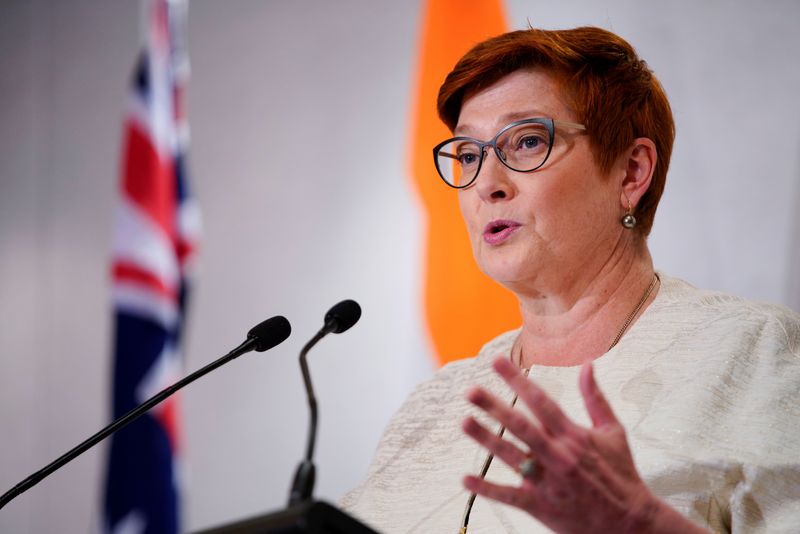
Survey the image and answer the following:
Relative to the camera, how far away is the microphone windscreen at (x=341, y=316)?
1409 millimetres

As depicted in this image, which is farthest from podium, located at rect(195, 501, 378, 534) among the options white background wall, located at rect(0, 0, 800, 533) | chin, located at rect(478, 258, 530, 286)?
white background wall, located at rect(0, 0, 800, 533)

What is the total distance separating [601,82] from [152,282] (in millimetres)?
2246

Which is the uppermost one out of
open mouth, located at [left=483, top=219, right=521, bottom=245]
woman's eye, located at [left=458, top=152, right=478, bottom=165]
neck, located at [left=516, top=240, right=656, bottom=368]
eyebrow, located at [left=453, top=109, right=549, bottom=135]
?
eyebrow, located at [left=453, top=109, right=549, bottom=135]

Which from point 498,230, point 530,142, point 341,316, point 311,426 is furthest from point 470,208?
point 311,426

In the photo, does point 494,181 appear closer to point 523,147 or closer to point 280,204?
point 523,147

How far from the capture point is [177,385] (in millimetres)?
1383

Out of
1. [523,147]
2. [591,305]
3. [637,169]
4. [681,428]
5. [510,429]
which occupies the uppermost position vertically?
[523,147]

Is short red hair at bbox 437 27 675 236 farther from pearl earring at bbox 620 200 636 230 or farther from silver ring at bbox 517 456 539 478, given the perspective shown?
silver ring at bbox 517 456 539 478

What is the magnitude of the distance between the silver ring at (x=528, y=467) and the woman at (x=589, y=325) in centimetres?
39

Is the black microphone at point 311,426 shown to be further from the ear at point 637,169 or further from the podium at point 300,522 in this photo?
the ear at point 637,169

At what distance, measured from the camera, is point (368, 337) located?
329 cm

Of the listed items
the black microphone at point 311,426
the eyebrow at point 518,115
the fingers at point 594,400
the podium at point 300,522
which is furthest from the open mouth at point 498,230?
the podium at point 300,522

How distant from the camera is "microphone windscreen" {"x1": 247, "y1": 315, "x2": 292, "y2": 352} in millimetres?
1439

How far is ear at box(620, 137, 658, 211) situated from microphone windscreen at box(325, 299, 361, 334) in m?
0.64
